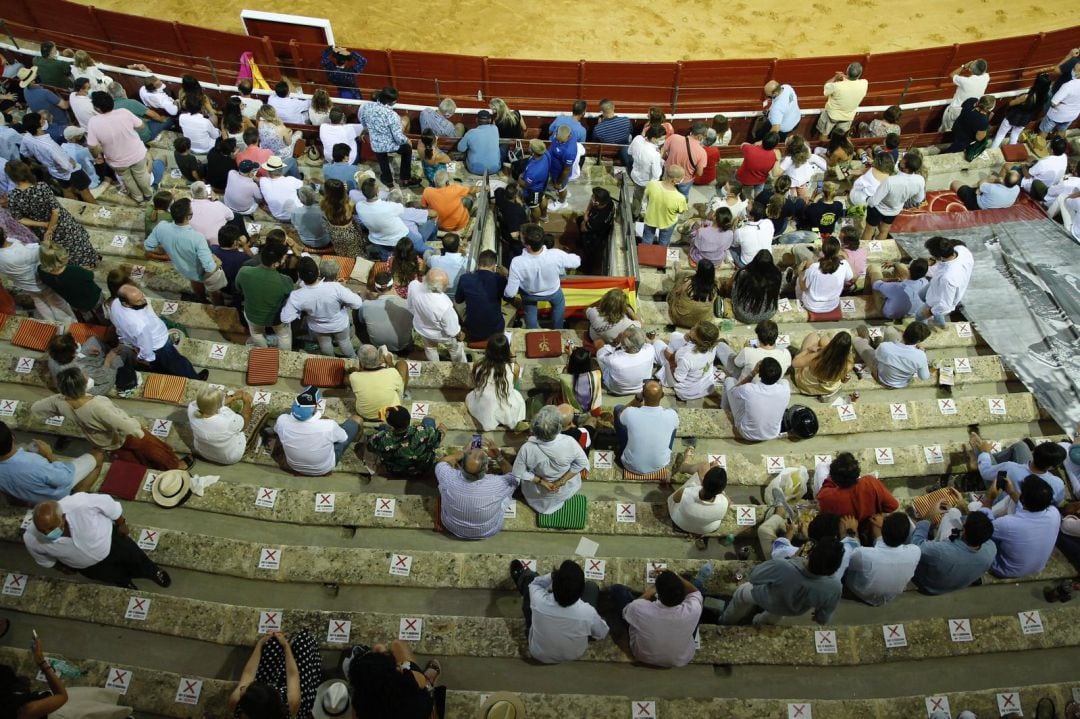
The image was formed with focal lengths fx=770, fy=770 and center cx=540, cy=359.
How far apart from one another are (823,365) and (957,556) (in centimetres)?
241

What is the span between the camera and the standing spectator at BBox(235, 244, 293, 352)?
849 centimetres

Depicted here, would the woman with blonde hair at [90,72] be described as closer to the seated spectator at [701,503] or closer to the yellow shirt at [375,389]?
the yellow shirt at [375,389]

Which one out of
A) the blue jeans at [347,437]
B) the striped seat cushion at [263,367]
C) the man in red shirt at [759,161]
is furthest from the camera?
the man in red shirt at [759,161]

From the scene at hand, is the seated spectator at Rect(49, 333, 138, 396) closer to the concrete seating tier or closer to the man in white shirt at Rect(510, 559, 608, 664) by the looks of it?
the concrete seating tier

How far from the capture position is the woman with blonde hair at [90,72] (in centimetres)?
1248

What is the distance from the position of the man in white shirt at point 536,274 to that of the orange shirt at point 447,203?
1776mm

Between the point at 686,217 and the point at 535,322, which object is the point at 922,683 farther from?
the point at 686,217

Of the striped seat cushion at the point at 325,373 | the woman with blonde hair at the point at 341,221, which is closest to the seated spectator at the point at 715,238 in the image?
the woman with blonde hair at the point at 341,221

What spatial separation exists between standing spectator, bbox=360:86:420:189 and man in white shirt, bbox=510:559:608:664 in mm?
7569

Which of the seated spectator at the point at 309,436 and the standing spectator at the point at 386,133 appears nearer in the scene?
the seated spectator at the point at 309,436

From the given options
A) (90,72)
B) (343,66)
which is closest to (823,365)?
(343,66)

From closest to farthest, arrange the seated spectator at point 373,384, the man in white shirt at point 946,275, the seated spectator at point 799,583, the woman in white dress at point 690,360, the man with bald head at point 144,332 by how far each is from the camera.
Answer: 1. the seated spectator at point 799,583
2. the seated spectator at point 373,384
3. the man with bald head at point 144,332
4. the woman in white dress at point 690,360
5. the man in white shirt at point 946,275

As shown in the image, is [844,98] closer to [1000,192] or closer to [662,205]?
[1000,192]

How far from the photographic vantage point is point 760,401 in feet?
25.8
